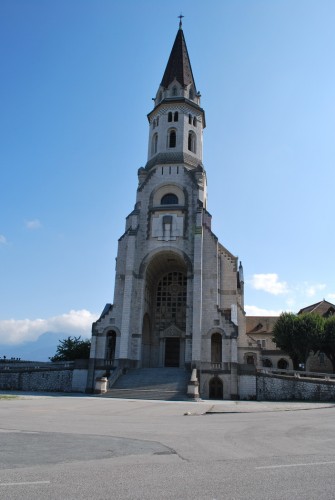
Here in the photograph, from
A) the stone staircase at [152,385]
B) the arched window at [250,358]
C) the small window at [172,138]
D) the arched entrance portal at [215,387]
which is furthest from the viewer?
the arched window at [250,358]

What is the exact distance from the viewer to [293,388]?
31344 mm

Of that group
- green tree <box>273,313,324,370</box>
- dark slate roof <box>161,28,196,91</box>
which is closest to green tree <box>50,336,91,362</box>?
green tree <box>273,313,324,370</box>

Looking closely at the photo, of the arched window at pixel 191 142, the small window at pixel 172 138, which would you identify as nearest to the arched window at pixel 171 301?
the arched window at pixel 191 142

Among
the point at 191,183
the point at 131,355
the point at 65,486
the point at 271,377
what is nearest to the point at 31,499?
the point at 65,486

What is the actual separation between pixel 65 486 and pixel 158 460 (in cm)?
242

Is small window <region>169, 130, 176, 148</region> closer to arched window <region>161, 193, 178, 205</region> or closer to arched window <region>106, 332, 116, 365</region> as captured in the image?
arched window <region>161, 193, 178, 205</region>

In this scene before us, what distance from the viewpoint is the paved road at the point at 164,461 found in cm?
576

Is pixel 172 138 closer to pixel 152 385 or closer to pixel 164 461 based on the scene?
pixel 152 385

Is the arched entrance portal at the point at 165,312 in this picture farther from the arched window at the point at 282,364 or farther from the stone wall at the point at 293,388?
the arched window at the point at 282,364

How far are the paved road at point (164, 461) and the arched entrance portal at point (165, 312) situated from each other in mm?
29329

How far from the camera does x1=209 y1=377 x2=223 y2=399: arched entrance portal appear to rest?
35.4 meters

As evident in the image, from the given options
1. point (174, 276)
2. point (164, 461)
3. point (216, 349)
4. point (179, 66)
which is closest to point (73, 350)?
point (174, 276)

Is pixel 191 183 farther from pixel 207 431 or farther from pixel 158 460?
pixel 158 460

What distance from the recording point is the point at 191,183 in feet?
143
